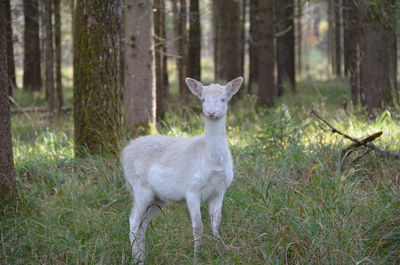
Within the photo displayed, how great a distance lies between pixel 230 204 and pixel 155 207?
0.88 meters

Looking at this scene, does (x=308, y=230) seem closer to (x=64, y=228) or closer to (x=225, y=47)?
(x=64, y=228)

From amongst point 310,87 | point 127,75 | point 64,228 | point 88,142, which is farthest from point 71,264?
point 310,87

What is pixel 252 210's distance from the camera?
17.9ft

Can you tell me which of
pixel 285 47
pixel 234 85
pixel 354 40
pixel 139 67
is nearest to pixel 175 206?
pixel 234 85

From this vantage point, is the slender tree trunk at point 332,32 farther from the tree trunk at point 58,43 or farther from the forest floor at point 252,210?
the forest floor at point 252,210

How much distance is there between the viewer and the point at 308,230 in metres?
4.51

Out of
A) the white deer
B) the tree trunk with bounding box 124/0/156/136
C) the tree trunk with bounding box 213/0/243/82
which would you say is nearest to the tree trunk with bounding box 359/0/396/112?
the tree trunk with bounding box 124/0/156/136

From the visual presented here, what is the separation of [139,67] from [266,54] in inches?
206

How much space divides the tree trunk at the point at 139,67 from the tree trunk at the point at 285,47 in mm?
10403

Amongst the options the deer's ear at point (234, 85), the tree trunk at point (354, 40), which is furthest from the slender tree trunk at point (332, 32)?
the deer's ear at point (234, 85)

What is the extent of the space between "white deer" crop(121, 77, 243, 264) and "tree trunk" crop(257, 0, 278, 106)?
27.1 ft

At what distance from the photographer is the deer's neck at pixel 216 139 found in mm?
5074

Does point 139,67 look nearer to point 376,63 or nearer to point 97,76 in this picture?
point 97,76

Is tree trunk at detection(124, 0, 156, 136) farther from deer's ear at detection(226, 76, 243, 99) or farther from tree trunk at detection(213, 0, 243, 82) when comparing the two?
tree trunk at detection(213, 0, 243, 82)
